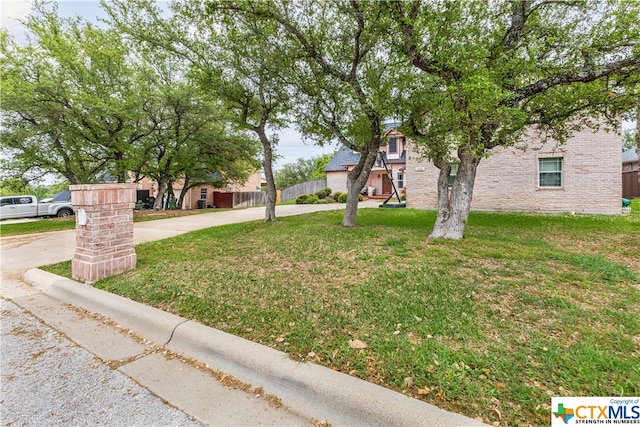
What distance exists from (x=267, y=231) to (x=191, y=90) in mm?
8861

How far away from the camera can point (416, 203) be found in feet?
44.7

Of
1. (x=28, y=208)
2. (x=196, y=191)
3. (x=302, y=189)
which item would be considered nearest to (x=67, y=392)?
(x=28, y=208)

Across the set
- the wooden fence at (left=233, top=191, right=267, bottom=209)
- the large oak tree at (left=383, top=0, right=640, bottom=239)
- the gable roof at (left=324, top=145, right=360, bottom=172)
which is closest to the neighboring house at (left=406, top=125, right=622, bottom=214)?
the large oak tree at (left=383, top=0, right=640, bottom=239)

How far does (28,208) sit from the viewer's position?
625 inches

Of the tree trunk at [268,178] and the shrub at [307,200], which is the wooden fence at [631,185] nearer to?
the shrub at [307,200]

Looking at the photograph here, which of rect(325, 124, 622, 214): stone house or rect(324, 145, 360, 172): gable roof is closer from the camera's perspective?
rect(325, 124, 622, 214): stone house

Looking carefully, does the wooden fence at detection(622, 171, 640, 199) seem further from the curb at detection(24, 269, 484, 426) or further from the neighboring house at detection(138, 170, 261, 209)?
the neighboring house at detection(138, 170, 261, 209)

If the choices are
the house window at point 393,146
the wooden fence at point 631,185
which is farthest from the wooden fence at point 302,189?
the wooden fence at point 631,185

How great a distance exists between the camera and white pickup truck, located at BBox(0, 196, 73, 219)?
15.3m

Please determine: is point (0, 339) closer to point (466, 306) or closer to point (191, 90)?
point (466, 306)

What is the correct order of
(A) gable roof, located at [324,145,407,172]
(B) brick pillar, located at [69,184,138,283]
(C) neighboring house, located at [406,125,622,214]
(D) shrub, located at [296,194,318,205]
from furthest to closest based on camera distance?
(A) gable roof, located at [324,145,407,172] → (D) shrub, located at [296,194,318,205] → (C) neighboring house, located at [406,125,622,214] → (B) brick pillar, located at [69,184,138,283]

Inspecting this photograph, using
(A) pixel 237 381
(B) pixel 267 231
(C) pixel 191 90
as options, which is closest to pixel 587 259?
(A) pixel 237 381

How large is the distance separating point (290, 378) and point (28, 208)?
21.0 meters

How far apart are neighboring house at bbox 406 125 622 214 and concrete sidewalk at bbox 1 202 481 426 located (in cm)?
891
